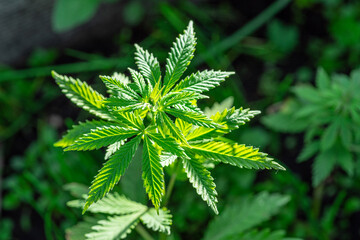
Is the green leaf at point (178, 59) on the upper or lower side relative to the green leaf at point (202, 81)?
upper

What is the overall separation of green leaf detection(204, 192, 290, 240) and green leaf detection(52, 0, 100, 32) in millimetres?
1617

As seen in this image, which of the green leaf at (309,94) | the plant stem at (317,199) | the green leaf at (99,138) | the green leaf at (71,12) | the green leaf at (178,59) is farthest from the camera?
the green leaf at (71,12)

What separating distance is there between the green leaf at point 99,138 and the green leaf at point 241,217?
0.82 meters

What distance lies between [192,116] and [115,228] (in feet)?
1.78

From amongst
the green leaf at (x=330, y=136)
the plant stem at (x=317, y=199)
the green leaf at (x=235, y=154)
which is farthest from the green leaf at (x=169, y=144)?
the plant stem at (x=317, y=199)

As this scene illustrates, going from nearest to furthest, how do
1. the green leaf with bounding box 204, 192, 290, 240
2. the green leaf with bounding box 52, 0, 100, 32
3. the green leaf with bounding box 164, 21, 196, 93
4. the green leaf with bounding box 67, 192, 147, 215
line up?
the green leaf with bounding box 164, 21, 196, 93
the green leaf with bounding box 67, 192, 147, 215
the green leaf with bounding box 204, 192, 290, 240
the green leaf with bounding box 52, 0, 100, 32

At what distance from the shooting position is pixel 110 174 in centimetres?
111

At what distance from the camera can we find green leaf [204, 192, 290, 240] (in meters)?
1.71

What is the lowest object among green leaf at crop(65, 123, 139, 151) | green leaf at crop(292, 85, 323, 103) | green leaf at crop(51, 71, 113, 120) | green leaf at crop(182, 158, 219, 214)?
green leaf at crop(292, 85, 323, 103)

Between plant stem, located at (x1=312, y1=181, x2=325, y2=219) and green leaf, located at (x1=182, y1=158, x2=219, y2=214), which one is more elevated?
green leaf, located at (x1=182, y1=158, x2=219, y2=214)

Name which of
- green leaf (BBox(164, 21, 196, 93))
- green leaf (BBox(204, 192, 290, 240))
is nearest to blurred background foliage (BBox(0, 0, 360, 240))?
green leaf (BBox(204, 192, 290, 240))

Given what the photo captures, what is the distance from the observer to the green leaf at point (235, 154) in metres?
1.11

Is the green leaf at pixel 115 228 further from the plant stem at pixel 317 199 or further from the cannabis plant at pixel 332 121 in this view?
the plant stem at pixel 317 199

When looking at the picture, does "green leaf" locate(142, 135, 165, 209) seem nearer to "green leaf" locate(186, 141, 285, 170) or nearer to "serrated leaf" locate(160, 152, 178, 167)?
"serrated leaf" locate(160, 152, 178, 167)
